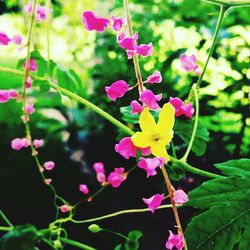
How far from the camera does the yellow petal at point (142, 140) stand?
691 mm

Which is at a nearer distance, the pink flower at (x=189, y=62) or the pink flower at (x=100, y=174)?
the pink flower at (x=189, y=62)

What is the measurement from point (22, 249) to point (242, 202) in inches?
15.0

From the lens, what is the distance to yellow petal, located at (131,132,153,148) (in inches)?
27.2

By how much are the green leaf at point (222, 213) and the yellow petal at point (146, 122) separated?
175 millimetres

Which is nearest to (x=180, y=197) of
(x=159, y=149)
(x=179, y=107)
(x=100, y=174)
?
(x=159, y=149)

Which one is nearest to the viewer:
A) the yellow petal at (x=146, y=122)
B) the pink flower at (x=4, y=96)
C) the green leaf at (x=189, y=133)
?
the yellow petal at (x=146, y=122)

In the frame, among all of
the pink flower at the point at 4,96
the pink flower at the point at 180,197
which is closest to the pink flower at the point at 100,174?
the pink flower at the point at 4,96

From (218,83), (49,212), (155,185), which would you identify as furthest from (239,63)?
(49,212)

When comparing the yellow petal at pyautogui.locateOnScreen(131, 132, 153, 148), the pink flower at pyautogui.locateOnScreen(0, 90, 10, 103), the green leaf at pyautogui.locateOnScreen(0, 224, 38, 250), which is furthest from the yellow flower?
the pink flower at pyautogui.locateOnScreen(0, 90, 10, 103)

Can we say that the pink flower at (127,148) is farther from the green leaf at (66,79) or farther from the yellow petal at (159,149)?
the green leaf at (66,79)

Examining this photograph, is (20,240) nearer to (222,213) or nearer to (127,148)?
(127,148)

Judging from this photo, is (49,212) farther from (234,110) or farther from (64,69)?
(64,69)

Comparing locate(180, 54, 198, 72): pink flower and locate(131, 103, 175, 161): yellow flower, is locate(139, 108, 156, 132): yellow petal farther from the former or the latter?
locate(180, 54, 198, 72): pink flower

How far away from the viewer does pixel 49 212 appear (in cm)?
213
